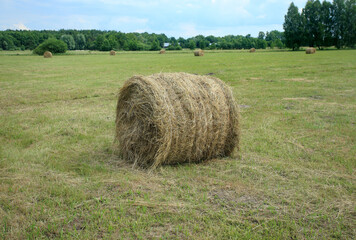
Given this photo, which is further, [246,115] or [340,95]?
[340,95]

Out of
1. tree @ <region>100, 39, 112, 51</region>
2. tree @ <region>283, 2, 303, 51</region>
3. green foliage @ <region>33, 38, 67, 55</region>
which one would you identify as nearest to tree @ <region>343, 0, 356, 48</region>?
tree @ <region>283, 2, 303, 51</region>

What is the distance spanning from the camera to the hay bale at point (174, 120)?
5379 millimetres

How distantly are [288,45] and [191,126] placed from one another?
251 feet

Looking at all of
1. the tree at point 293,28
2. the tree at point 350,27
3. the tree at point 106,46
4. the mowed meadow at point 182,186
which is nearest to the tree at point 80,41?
A: the tree at point 106,46

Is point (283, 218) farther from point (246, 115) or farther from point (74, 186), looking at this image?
point (246, 115)

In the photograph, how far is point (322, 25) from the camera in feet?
230

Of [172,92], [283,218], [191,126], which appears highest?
[172,92]

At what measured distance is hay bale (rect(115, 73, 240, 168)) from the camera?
538cm

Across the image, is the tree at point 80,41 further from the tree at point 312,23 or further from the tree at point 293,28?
the tree at point 312,23

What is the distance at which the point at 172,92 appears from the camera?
5.64 m

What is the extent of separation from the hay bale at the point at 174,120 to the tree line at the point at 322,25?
74.5 m

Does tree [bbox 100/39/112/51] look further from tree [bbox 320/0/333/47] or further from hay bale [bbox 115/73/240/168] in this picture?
hay bale [bbox 115/73/240/168]

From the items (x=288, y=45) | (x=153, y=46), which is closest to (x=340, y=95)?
(x=288, y=45)

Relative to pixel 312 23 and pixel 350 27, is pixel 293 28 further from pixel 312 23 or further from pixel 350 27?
pixel 350 27
